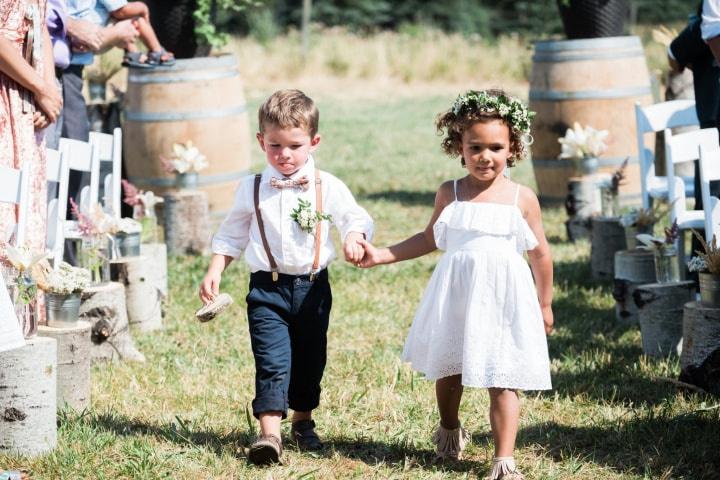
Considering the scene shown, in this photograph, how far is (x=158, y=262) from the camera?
641 cm

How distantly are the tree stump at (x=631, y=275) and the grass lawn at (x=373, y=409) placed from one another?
0.13 meters

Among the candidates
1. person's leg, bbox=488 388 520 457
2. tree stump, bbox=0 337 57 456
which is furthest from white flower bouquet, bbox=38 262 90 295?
person's leg, bbox=488 388 520 457

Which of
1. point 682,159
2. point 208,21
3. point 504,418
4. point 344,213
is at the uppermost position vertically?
point 208,21

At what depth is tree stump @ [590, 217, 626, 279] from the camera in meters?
7.16

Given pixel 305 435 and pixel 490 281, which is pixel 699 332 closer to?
pixel 490 281

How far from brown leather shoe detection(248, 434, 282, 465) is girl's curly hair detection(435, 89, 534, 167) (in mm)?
1220

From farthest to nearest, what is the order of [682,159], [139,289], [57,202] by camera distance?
[139,289] < [682,159] < [57,202]

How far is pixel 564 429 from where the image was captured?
14.7ft

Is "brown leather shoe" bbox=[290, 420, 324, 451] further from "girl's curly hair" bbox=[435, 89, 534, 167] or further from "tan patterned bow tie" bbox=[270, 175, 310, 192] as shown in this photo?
"girl's curly hair" bbox=[435, 89, 534, 167]

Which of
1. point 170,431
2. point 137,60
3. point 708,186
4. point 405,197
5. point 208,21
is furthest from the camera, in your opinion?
point 405,197

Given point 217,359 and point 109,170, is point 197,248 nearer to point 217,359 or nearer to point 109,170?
point 109,170

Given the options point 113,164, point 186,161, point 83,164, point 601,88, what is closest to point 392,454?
point 83,164

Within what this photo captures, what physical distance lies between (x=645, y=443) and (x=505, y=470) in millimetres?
762

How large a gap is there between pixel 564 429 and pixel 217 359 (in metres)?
1.82
